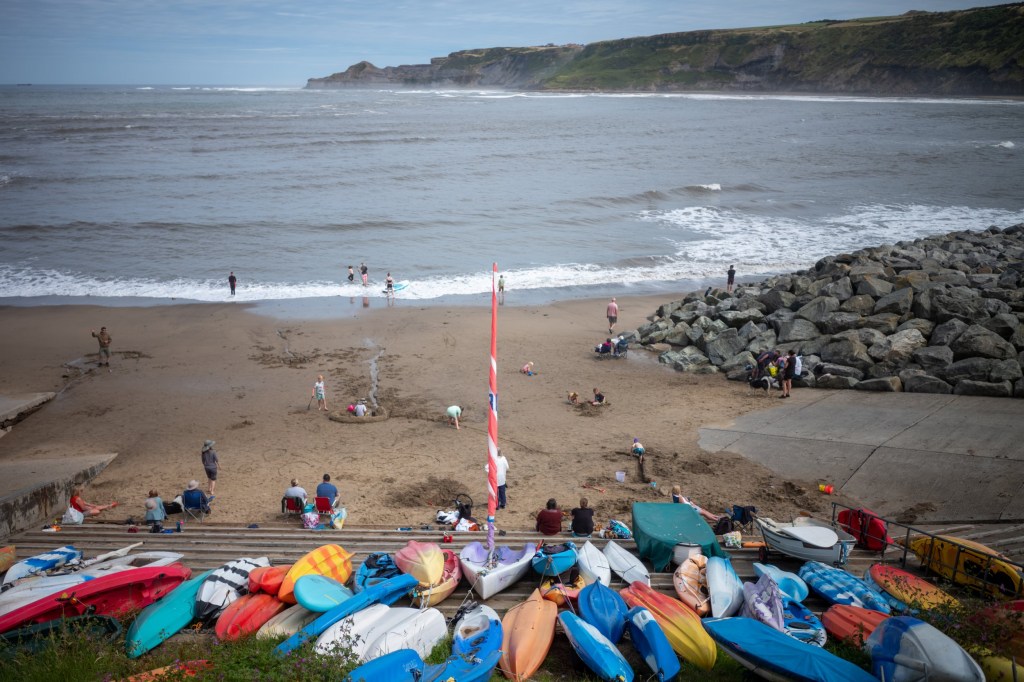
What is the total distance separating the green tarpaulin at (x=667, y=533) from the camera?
9.59m

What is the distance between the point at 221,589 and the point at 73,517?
535cm

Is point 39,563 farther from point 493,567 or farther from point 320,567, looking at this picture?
point 493,567

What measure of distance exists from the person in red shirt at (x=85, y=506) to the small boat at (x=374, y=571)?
6.21 m

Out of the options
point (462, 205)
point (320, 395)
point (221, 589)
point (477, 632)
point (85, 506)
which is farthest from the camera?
point (462, 205)

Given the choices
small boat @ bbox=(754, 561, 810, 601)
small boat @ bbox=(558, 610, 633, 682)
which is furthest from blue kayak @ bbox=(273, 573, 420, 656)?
small boat @ bbox=(754, 561, 810, 601)

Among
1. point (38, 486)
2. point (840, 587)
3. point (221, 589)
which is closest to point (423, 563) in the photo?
point (221, 589)

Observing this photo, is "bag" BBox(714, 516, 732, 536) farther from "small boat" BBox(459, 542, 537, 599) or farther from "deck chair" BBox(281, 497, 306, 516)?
"deck chair" BBox(281, 497, 306, 516)

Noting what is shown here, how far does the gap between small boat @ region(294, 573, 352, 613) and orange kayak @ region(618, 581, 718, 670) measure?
338cm

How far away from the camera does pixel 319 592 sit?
8.36 m

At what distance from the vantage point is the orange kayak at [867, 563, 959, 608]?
8.09 metres

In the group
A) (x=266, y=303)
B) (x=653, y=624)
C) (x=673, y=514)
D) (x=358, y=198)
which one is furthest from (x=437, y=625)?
(x=358, y=198)

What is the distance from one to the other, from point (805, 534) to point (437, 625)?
4964 mm

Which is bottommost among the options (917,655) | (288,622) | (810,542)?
(288,622)

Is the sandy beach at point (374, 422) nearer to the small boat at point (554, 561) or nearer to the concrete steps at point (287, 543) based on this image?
the concrete steps at point (287, 543)
